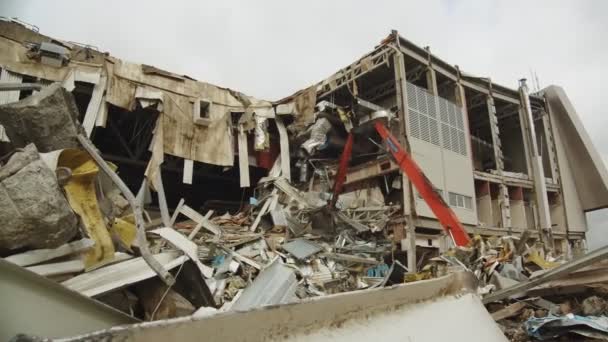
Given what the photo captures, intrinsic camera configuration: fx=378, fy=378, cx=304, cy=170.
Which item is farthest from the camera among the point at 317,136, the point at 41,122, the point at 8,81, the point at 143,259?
the point at 317,136

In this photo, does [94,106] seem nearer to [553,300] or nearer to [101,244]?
[101,244]

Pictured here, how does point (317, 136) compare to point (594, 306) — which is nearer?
point (594, 306)

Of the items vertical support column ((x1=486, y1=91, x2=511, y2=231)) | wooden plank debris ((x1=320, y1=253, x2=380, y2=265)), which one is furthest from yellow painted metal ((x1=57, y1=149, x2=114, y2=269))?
vertical support column ((x1=486, y1=91, x2=511, y2=231))

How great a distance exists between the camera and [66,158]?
375 centimetres

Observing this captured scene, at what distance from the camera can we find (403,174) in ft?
36.2

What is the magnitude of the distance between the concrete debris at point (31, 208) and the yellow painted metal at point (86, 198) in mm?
351

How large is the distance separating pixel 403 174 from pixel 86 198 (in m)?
8.85

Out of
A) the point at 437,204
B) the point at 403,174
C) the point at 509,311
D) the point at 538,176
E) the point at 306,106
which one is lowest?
the point at 509,311

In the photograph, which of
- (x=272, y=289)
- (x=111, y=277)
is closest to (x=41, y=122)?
(x=111, y=277)

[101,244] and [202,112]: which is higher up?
[202,112]

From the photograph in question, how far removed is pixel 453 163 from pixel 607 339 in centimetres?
983

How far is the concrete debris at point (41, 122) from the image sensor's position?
4.43 metres

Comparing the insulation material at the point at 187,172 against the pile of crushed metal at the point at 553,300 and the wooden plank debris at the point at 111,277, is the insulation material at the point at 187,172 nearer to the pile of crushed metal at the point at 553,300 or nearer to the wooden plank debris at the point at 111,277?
the wooden plank debris at the point at 111,277

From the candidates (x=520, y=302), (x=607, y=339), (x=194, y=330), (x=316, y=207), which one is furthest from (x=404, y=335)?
(x=316, y=207)
